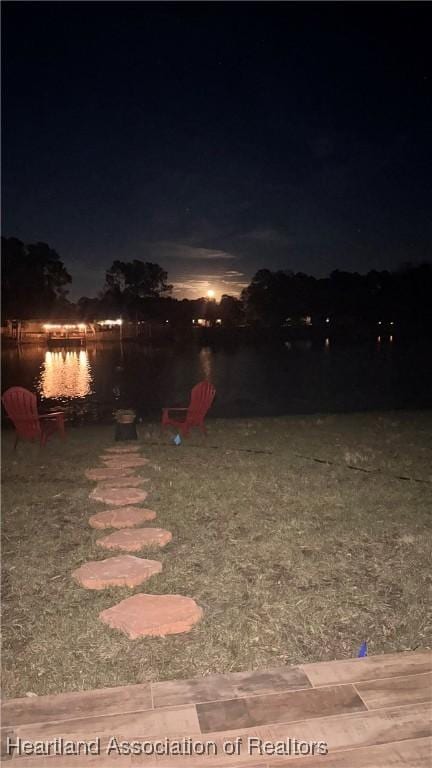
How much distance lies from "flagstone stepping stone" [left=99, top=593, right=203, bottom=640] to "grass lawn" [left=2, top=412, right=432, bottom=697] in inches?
2.0

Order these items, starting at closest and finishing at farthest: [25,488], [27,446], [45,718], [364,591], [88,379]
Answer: [45,718] → [364,591] → [25,488] → [27,446] → [88,379]

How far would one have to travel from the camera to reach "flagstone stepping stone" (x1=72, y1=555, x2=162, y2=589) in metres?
3.01

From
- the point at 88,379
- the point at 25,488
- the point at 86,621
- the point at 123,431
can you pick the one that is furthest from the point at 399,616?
the point at 88,379

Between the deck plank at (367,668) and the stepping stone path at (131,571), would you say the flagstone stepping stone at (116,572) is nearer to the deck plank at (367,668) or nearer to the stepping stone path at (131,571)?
the stepping stone path at (131,571)

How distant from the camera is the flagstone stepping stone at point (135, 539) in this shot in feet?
11.6

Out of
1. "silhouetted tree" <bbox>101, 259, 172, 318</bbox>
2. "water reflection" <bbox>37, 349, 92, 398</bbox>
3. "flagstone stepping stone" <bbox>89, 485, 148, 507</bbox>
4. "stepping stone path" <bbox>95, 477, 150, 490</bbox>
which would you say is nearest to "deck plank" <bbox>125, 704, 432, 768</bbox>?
"flagstone stepping stone" <bbox>89, 485, 148, 507</bbox>

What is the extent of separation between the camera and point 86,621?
264 centimetres

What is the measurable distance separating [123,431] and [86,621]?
182 inches

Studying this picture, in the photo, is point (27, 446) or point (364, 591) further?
point (27, 446)

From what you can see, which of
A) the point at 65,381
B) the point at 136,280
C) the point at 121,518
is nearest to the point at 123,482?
the point at 121,518

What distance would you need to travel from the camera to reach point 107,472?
546 cm

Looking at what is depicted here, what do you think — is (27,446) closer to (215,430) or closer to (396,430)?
(215,430)

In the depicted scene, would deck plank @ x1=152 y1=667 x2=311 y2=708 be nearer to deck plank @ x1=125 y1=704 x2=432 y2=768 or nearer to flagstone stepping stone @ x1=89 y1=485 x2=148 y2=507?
deck plank @ x1=125 y1=704 x2=432 y2=768

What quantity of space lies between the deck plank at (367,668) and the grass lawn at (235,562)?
0.23 meters
